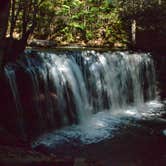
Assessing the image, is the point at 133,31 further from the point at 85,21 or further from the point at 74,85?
the point at 74,85

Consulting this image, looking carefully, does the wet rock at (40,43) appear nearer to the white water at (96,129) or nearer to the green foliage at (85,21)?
the green foliage at (85,21)

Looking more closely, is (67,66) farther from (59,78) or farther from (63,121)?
(63,121)

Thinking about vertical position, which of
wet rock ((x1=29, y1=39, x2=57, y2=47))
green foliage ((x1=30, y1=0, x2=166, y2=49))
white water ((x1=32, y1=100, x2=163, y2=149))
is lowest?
white water ((x1=32, y1=100, x2=163, y2=149))

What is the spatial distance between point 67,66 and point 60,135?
10.6ft

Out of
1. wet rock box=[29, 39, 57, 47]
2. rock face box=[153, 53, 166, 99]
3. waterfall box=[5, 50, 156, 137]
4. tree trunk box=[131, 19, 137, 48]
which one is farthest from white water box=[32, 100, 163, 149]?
tree trunk box=[131, 19, 137, 48]

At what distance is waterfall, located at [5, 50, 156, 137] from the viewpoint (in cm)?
1222

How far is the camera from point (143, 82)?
1838 centimetres

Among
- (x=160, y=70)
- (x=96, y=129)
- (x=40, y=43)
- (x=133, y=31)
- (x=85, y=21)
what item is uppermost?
(x=85, y=21)

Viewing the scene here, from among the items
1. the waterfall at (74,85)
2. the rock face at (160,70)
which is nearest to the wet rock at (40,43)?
the waterfall at (74,85)

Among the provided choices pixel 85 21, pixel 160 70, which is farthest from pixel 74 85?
pixel 85 21

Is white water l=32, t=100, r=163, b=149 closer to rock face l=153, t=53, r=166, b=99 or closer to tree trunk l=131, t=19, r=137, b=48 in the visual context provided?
rock face l=153, t=53, r=166, b=99

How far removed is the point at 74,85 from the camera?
47.0 feet

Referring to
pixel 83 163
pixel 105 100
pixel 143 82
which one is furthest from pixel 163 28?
pixel 83 163

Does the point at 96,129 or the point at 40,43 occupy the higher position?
the point at 40,43
